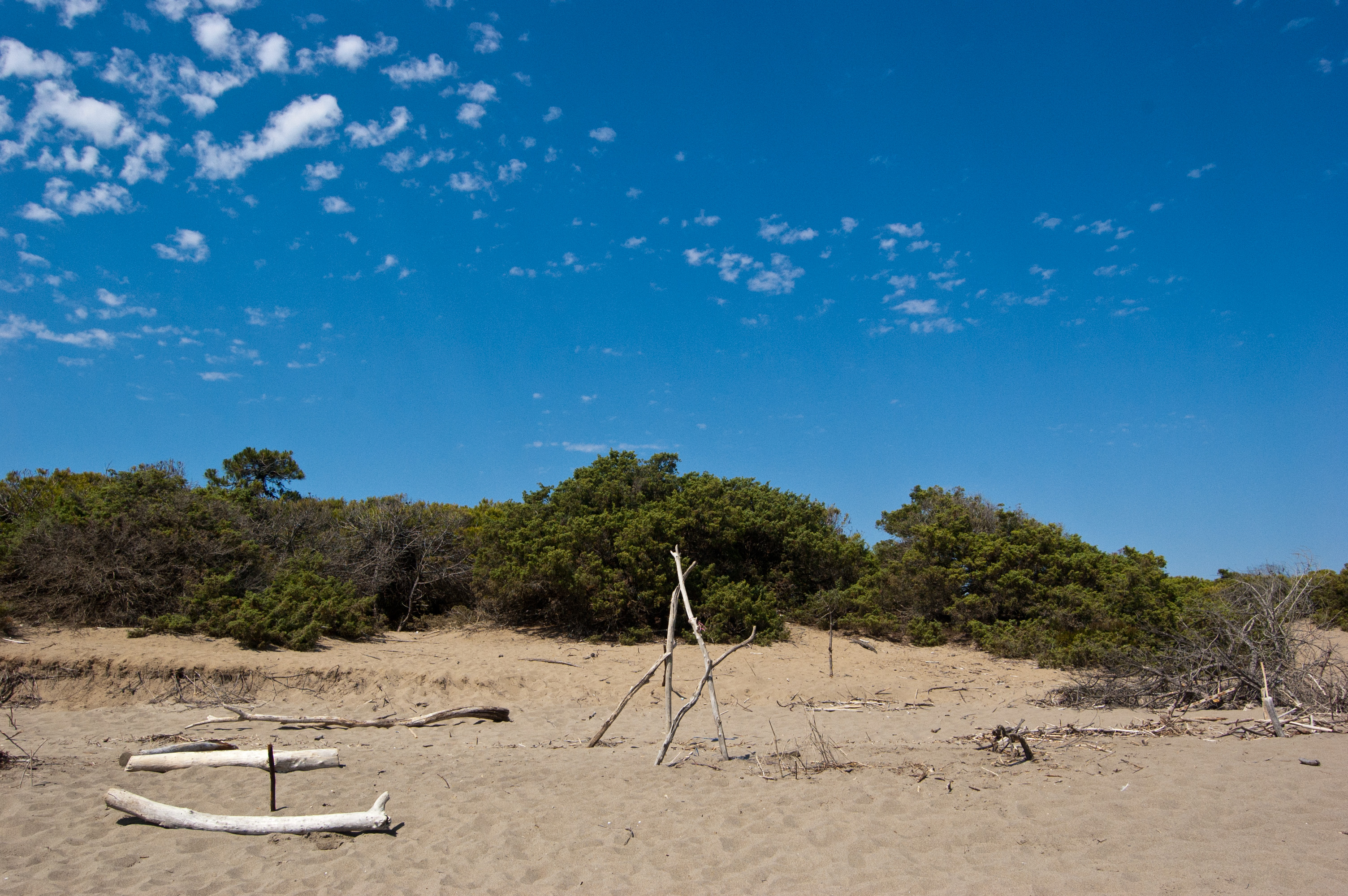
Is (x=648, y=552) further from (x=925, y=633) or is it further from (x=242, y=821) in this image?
(x=242, y=821)

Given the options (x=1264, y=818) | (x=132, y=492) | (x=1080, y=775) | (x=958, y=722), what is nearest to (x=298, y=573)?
(x=132, y=492)

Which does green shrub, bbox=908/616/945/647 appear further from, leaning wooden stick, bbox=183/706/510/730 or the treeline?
leaning wooden stick, bbox=183/706/510/730

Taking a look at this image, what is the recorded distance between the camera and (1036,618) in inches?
655

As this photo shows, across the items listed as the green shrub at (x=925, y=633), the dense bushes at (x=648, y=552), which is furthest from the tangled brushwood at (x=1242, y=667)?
the dense bushes at (x=648, y=552)

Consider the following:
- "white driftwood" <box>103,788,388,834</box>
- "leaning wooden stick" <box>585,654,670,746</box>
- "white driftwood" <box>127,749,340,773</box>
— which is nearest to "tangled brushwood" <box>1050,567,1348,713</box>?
"leaning wooden stick" <box>585,654,670,746</box>

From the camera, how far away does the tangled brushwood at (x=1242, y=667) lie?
9.81 meters

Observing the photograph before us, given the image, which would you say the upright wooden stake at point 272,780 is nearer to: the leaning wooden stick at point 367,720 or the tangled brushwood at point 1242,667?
the leaning wooden stick at point 367,720

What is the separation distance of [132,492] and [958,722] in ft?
56.5

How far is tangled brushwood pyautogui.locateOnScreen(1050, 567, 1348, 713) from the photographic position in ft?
32.2

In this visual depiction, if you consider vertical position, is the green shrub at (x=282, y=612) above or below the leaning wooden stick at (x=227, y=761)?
above

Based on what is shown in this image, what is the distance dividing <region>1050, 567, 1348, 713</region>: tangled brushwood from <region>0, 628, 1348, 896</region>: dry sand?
90cm

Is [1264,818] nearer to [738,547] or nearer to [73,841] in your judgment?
[73,841]

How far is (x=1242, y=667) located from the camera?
1023cm

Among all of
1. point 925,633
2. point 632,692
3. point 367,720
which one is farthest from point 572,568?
point 925,633
